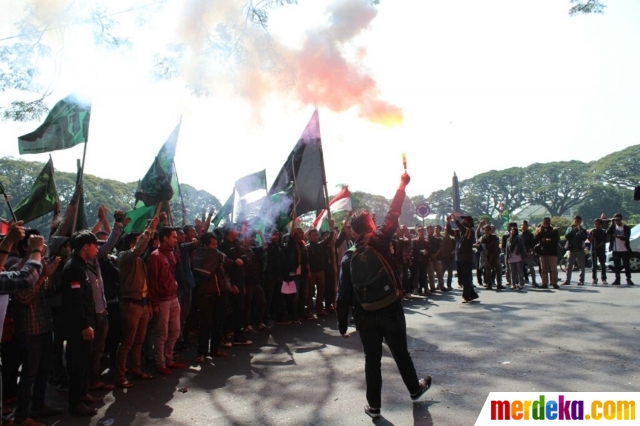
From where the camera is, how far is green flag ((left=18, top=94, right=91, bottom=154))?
27.9 feet

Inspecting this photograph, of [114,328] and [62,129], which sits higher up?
[62,129]

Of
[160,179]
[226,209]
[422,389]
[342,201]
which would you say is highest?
[160,179]

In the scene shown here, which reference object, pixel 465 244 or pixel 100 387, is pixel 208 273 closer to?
pixel 100 387

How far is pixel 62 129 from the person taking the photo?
8.55 metres

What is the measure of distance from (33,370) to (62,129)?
482cm

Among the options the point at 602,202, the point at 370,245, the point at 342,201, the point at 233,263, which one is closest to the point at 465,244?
the point at 342,201

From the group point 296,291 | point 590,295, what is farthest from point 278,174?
point 590,295

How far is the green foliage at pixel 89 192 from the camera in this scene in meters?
48.6

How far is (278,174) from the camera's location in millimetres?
12180

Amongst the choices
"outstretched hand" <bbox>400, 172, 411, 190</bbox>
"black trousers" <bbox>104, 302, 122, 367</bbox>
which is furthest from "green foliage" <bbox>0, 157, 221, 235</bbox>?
"outstretched hand" <bbox>400, 172, 411, 190</bbox>

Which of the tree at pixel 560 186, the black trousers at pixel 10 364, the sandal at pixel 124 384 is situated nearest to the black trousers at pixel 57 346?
the black trousers at pixel 10 364

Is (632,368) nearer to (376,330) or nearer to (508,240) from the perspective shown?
(376,330)

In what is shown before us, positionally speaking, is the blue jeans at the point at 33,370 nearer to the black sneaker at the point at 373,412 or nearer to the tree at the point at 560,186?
the black sneaker at the point at 373,412

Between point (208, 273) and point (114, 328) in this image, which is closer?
point (114, 328)
